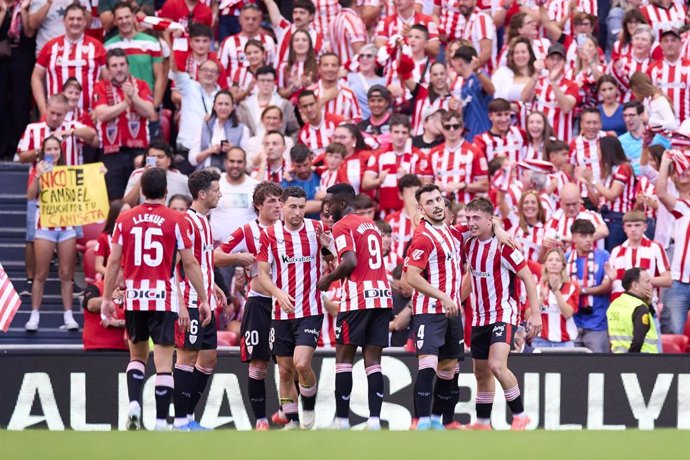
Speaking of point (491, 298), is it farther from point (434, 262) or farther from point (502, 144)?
point (502, 144)

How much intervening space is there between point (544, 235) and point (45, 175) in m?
5.30

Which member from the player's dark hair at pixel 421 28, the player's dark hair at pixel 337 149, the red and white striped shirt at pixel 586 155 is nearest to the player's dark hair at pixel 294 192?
the player's dark hair at pixel 337 149

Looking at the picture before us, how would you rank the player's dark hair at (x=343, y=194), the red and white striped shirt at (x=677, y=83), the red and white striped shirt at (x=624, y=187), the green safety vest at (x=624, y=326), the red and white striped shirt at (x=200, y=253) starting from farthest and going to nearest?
the red and white striped shirt at (x=677, y=83) → the red and white striped shirt at (x=624, y=187) → the green safety vest at (x=624, y=326) → the player's dark hair at (x=343, y=194) → the red and white striped shirt at (x=200, y=253)

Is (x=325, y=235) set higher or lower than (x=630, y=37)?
lower

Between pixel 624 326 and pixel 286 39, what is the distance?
20.0 feet

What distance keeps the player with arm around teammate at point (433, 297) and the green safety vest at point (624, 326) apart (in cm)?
263

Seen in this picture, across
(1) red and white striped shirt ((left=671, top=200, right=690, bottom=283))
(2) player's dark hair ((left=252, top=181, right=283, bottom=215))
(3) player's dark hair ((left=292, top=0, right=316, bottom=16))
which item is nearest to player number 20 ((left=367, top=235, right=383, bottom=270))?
(2) player's dark hair ((left=252, top=181, right=283, bottom=215))

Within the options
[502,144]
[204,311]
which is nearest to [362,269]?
[204,311]

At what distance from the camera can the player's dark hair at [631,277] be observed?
14.5 metres

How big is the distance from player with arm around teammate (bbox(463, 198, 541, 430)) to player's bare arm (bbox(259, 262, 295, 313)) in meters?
1.59

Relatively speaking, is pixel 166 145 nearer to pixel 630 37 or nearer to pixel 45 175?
pixel 45 175

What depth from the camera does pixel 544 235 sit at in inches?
615

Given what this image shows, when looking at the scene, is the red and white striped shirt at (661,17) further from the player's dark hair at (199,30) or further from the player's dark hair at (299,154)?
the player's dark hair at (299,154)

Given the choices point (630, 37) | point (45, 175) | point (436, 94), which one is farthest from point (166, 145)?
point (630, 37)
